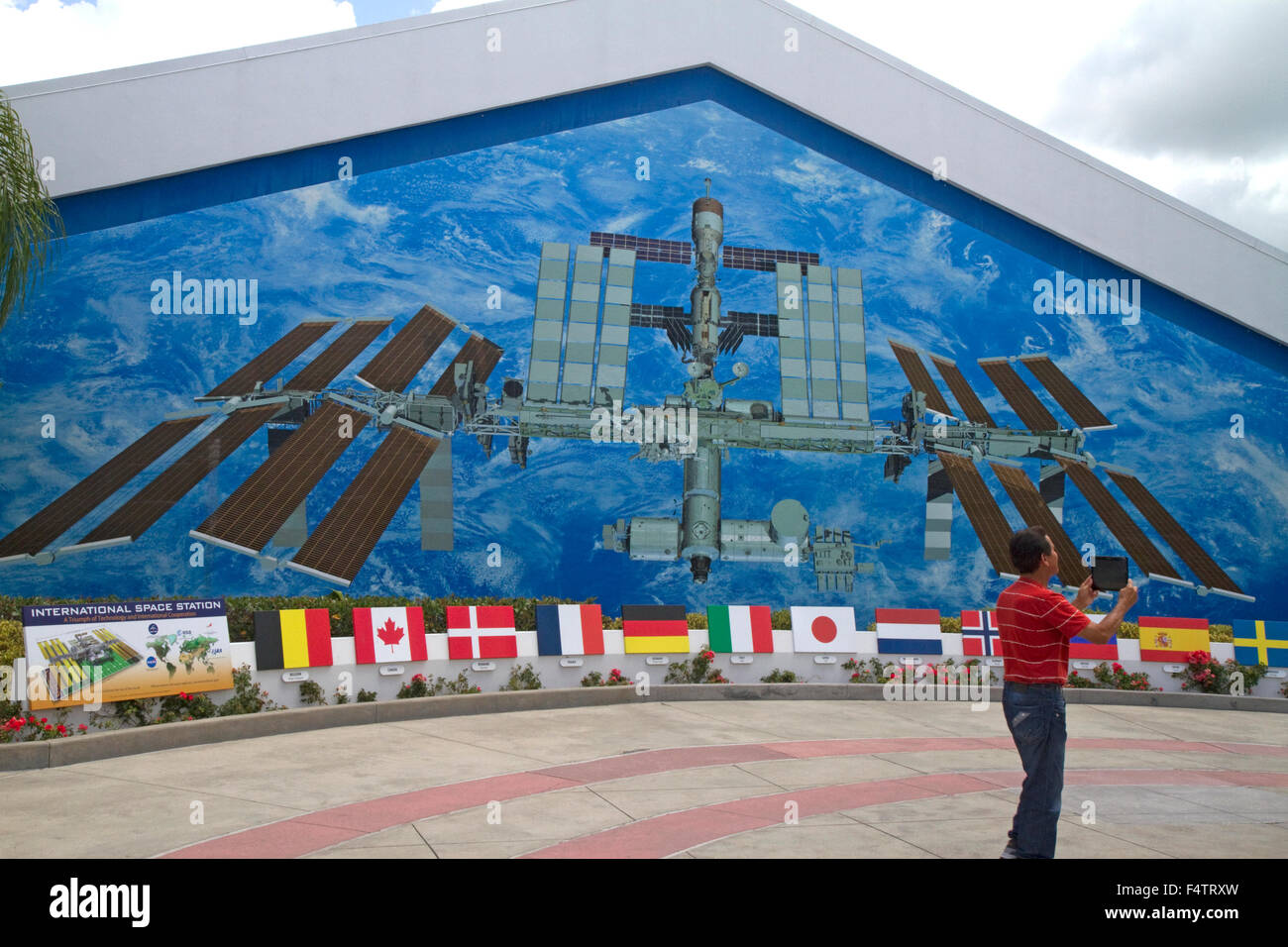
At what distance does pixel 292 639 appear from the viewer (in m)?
12.5

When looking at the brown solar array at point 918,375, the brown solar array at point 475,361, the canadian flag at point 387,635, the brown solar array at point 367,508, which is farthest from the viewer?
the brown solar array at point 918,375

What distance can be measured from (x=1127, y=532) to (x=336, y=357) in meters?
17.0

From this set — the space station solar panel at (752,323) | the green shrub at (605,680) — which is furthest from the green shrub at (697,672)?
the space station solar panel at (752,323)

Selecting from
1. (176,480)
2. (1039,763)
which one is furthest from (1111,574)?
(176,480)

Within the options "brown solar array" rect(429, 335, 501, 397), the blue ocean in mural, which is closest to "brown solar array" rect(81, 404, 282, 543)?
the blue ocean in mural

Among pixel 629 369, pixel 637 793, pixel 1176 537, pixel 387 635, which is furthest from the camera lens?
pixel 1176 537

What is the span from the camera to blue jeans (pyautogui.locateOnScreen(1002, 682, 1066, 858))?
5.38 metres

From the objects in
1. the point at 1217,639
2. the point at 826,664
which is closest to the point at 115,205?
the point at 826,664

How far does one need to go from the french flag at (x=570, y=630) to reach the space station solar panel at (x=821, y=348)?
6.79 meters

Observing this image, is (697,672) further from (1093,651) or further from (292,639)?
(1093,651)

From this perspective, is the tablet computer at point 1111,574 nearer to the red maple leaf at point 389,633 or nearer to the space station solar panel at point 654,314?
the red maple leaf at point 389,633

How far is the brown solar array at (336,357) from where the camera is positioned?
18.0 m
